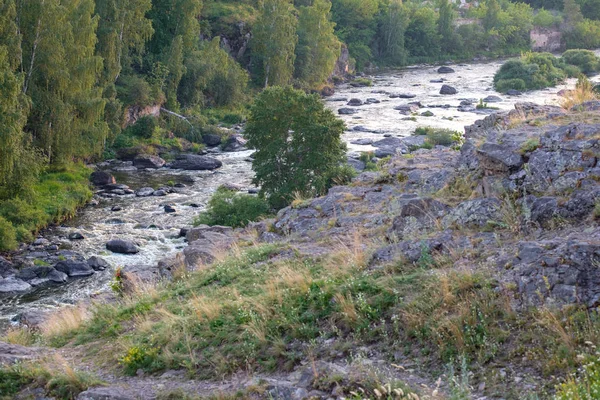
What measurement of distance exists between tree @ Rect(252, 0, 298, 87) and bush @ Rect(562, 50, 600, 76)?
36972 mm

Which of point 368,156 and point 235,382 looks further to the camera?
point 368,156

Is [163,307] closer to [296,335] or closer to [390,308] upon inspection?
[296,335]

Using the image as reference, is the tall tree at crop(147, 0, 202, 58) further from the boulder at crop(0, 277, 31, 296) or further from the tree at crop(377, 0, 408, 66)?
the tree at crop(377, 0, 408, 66)

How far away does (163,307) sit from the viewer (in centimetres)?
1151

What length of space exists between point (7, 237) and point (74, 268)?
3671 millimetres

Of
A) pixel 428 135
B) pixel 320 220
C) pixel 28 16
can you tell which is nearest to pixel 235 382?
pixel 320 220

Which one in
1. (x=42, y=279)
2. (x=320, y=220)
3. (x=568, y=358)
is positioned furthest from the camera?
(x=42, y=279)

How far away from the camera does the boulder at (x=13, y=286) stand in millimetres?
23328

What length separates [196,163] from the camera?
43031 millimetres

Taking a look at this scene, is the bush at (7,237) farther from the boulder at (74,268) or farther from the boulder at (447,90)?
the boulder at (447,90)

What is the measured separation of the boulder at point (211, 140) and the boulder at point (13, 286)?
88.9ft

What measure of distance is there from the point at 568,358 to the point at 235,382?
3810mm

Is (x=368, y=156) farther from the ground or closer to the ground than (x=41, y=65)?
closer to the ground

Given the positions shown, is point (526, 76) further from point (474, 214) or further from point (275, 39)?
point (474, 214)
